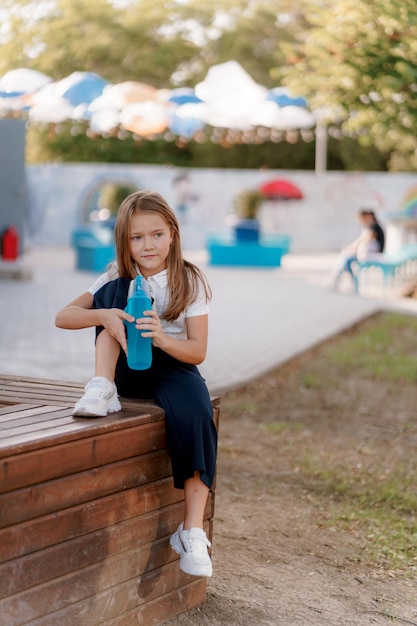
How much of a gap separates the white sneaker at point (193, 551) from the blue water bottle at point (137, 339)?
0.56 meters

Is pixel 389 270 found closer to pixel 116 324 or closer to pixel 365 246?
pixel 365 246

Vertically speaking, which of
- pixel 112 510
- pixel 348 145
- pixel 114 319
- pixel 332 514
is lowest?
pixel 332 514

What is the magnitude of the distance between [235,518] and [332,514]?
0.49 meters

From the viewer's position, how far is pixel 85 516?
9.75ft

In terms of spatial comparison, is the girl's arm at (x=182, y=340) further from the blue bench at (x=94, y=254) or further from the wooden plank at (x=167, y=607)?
the blue bench at (x=94, y=254)

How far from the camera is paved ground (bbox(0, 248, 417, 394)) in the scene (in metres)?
8.45

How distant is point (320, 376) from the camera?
28.7 feet

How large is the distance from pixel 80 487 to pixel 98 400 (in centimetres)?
30

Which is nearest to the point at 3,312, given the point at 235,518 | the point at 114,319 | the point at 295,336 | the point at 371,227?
the point at 295,336

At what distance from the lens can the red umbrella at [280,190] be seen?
91.1 ft

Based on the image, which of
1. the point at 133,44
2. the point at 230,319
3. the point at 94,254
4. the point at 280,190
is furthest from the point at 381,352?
the point at 133,44

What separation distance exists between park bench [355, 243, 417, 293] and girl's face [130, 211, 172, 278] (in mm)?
12032

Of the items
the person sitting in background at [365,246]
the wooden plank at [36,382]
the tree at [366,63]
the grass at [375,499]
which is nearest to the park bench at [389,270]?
the person sitting in background at [365,246]

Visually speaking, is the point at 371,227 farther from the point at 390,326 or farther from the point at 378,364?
the point at 378,364
